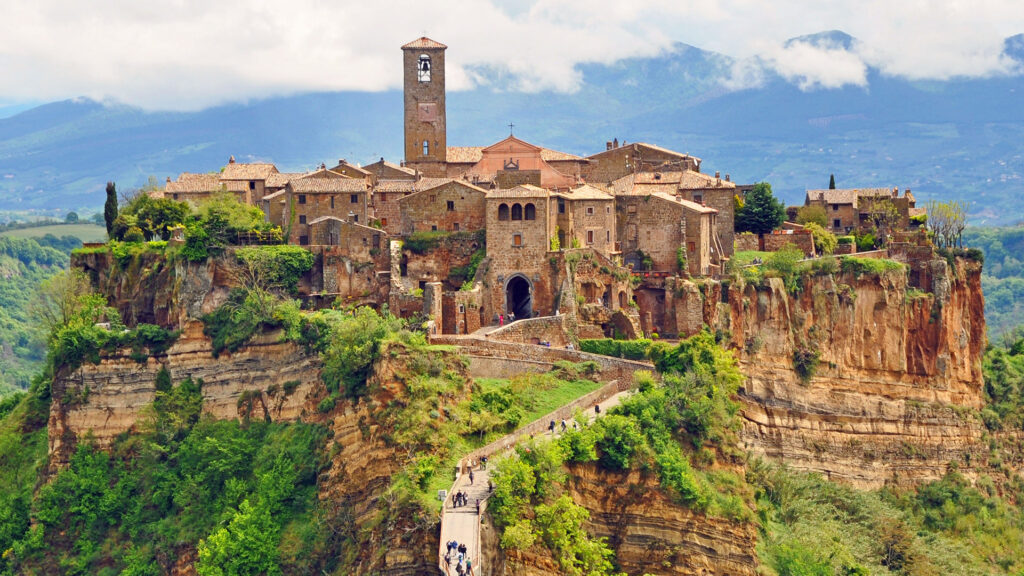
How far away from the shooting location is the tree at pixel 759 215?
92.6 metres

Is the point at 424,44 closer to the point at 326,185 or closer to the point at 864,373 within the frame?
the point at 326,185

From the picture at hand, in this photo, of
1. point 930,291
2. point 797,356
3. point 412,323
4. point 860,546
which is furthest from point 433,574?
point 930,291

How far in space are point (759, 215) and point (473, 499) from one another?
4350 cm

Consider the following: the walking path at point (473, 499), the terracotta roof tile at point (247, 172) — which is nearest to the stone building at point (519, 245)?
the walking path at point (473, 499)

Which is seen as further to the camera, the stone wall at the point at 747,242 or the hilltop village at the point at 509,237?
the stone wall at the point at 747,242

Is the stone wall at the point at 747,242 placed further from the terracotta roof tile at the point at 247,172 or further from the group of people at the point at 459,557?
the group of people at the point at 459,557

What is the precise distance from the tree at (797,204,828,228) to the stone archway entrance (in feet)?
85.8

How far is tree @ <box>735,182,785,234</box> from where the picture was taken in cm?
9262

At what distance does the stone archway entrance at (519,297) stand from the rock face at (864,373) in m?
9.92

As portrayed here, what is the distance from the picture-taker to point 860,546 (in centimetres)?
7319

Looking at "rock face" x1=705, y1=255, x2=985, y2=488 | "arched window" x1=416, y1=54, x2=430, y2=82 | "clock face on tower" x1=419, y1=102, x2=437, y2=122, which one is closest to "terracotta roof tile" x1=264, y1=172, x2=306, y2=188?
"clock face on tower" x1=419, y1=102, x2=437, y2=122

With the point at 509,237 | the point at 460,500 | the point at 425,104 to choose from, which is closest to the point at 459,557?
the point at 460,500

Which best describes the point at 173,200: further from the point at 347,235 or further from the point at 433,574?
the point at 433,574

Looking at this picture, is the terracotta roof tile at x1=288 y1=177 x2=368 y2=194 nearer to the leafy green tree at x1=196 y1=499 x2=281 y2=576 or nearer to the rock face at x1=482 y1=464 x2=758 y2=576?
Answer: the leafy green tree at x1=196 y1=499 x2=281 y2=576
